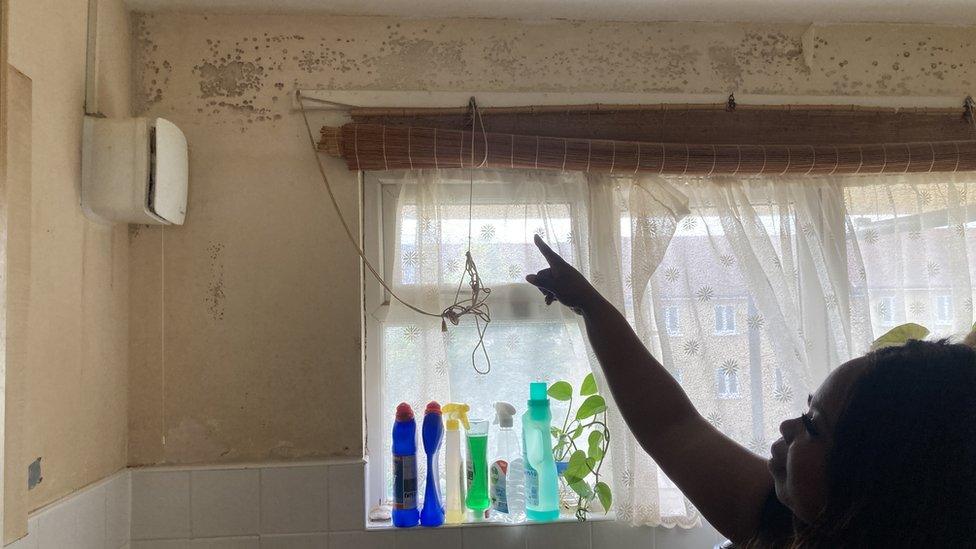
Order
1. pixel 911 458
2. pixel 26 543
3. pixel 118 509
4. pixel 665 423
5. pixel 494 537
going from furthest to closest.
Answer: pixel 494 537 < pixel 118 509 < pixel 665 423 < pixel 26 543 < pixel 911 458

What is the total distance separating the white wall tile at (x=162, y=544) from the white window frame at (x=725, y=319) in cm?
122

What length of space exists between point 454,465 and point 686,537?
53 cm

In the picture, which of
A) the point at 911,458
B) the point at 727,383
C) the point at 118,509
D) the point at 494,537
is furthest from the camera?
A: the point at 727,383

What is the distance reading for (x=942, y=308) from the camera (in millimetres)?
1438

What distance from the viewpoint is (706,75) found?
1412mm

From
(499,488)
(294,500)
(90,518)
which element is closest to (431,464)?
(499,488)

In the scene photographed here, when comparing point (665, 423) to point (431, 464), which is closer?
point (665, 423)

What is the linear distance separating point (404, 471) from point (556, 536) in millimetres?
354

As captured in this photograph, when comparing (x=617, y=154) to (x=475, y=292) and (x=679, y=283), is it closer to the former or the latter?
(x=679, y=283)

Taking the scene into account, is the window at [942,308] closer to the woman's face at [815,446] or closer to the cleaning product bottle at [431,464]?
the woman's face at [815,446]

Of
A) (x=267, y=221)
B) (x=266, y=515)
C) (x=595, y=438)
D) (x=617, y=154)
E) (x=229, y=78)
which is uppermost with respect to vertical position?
(x=229, y=78)

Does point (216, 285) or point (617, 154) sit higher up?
point (617, 154)

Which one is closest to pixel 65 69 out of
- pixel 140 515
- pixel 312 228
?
pixel 312 228

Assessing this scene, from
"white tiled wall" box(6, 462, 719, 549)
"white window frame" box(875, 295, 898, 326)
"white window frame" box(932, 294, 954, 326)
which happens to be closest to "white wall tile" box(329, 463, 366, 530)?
"white tiled wall" box(6, 462, 719, 549)
